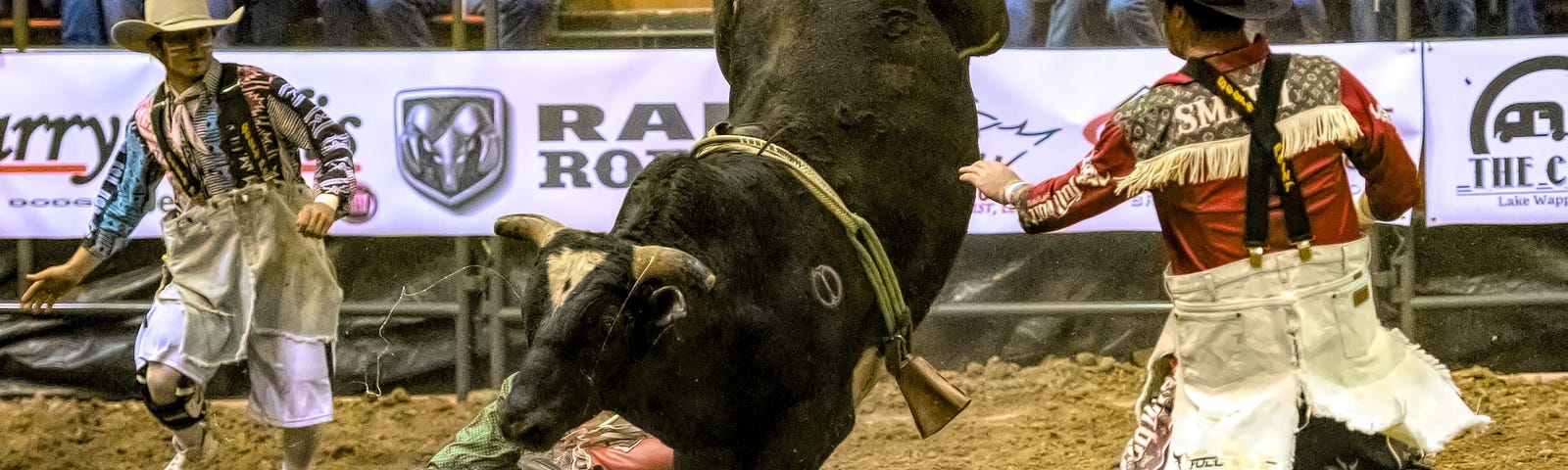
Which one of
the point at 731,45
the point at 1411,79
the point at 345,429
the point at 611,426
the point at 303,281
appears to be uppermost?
the point at 731,45

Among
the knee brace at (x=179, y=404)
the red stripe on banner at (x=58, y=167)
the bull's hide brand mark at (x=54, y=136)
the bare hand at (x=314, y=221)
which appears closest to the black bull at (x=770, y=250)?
the bare hand at (x=314, y=221)

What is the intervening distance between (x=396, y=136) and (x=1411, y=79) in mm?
4072

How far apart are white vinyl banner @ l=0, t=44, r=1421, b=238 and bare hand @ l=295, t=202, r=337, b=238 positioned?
1562mm

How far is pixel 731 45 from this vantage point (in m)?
4.59

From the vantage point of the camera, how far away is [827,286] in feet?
11.2

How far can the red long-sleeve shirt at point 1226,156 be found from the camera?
2748 mm

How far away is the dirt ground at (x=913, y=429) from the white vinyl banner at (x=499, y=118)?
817mm

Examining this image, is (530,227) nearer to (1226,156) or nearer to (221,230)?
(1226,156)

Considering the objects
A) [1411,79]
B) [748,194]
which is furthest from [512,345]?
[1411,79]

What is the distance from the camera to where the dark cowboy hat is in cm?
279

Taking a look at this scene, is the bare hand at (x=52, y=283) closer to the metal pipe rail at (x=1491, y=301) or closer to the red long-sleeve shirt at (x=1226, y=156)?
the red long-sleeve shirt at (x=1226, y=156)

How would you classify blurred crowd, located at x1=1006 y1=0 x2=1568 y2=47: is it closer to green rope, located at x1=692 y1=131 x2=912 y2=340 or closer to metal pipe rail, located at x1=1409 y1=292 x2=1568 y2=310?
metal pipe rail, located at x1=1409 y1=292 x2=1568 y2=310

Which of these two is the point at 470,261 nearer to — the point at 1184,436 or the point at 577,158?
the point at 577,158

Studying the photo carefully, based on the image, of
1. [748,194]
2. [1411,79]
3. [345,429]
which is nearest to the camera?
[748,194]
